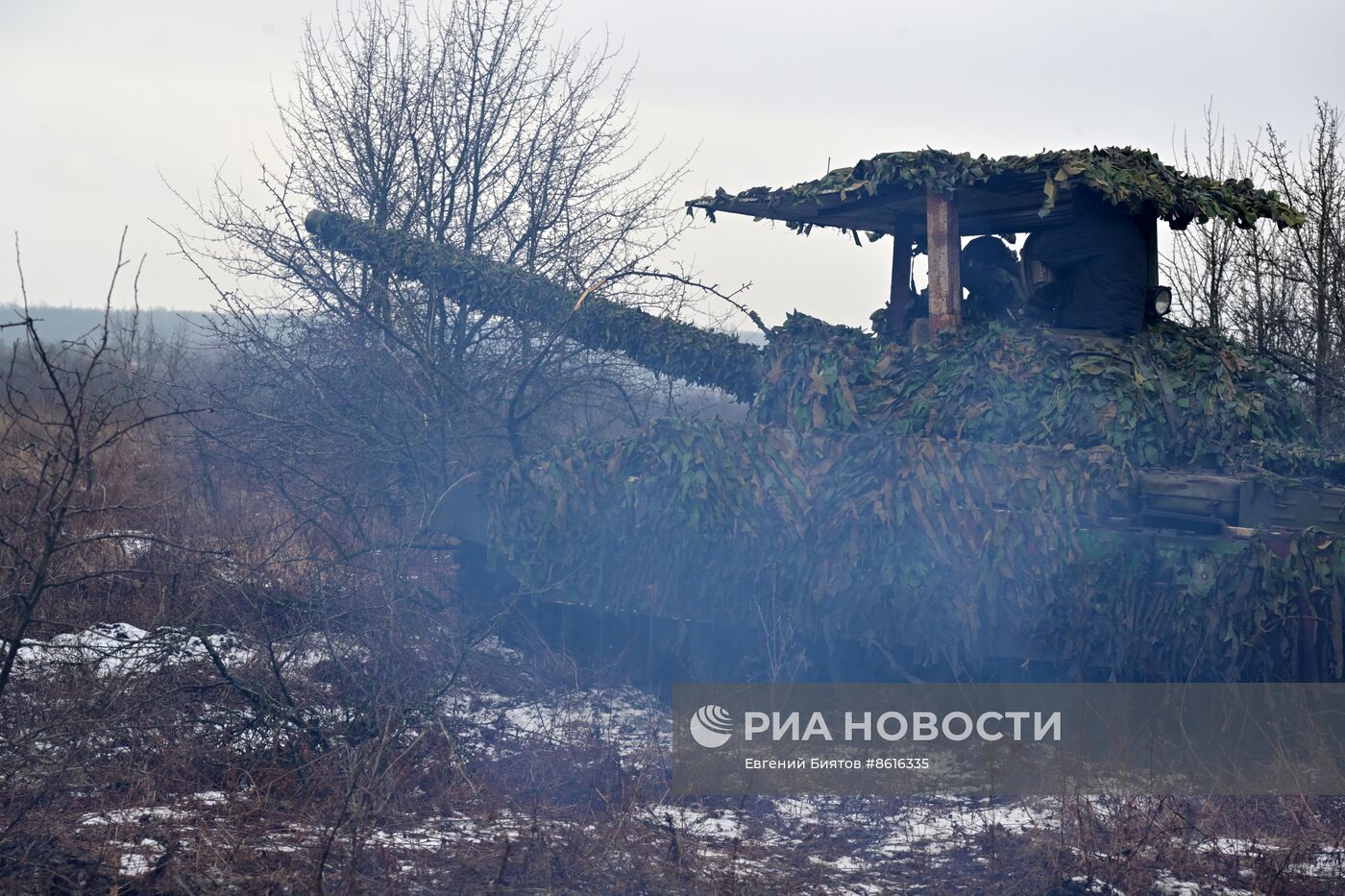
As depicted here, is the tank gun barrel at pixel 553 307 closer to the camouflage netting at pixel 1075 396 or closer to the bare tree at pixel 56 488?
the camouflage netting at pixel 1075 396

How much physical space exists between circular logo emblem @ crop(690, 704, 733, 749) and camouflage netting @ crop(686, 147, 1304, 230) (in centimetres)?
340

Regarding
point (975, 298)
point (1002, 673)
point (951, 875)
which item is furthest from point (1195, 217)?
point (951, 875)

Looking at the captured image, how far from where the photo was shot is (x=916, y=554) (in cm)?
630

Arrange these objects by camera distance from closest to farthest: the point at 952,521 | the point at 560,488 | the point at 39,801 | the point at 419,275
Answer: the point at 39,801 → the point at 952,521 → the point at 560,488 → the point at 419,275

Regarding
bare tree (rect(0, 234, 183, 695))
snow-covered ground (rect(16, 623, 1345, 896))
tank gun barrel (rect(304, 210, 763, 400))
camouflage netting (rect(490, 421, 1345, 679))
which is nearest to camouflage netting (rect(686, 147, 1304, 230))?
tank gun barrel (rect(304, 210, 763, 400))

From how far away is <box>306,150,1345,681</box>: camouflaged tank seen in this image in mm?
5754

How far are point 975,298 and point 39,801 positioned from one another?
6.61 m

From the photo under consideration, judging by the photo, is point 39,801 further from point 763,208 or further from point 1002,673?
point 763,208

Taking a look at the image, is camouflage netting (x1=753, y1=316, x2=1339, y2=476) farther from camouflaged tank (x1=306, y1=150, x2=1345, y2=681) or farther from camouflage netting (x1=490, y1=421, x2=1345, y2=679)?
camouflage netting (x1=490, y1=421, x2=1345, y2=679)

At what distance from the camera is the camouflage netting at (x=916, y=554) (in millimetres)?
5586

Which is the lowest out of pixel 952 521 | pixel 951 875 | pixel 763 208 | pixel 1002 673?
pixel 951 875

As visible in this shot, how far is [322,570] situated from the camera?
893 cm

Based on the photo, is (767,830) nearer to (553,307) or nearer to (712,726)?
(712,726)

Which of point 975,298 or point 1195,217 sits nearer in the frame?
point 1195,217
